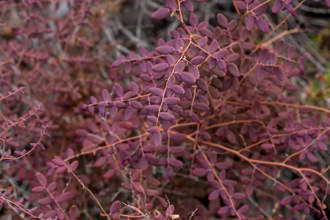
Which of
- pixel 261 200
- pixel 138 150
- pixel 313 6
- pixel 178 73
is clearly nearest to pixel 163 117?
pixel 178 73

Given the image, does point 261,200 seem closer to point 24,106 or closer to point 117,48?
point 117,48

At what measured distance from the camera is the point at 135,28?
3.08 metres

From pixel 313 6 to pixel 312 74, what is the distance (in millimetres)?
582

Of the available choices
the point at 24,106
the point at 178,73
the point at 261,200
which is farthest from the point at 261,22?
the point at 24,106

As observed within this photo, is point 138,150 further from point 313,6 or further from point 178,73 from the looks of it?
point 313,6

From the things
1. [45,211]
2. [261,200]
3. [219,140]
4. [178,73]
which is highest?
[178,73]

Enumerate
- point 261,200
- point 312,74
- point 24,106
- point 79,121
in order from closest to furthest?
point 261,200
point 79,121
point 24,106
point 312,74

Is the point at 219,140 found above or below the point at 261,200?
above

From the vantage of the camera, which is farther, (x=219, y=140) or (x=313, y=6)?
(x=313, y=6)

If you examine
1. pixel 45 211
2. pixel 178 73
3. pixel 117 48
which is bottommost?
pixel 45 211

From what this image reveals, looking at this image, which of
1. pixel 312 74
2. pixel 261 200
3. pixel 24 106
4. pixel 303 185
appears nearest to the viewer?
pixel 303 185

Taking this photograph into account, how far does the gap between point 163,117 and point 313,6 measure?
2.21m

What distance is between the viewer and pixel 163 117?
1.41 metres

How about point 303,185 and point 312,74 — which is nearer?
point 303,185
